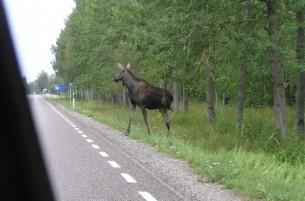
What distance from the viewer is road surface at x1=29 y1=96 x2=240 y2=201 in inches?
351

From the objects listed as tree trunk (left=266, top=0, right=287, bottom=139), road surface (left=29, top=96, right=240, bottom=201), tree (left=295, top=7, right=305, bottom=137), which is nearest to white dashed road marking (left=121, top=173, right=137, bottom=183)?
road surface (left=29, top=96, right=240, bottom=201)

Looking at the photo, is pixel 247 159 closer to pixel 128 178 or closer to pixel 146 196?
pixel 128 178

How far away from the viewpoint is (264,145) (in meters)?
15.9

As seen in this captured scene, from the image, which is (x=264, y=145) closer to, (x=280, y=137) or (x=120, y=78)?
(x=280, y=137)

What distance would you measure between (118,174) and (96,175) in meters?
0.41

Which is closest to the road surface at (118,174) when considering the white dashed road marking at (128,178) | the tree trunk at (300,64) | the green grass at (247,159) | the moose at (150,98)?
the white dashed road marking at (128,178)

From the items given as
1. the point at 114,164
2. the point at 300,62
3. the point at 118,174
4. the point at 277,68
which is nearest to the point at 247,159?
the point at 114,164

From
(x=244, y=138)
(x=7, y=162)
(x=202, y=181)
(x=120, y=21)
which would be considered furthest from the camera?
(x=120, y=21)

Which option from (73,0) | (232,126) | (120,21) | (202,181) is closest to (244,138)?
(232,126)

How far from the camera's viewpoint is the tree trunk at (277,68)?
15.7m

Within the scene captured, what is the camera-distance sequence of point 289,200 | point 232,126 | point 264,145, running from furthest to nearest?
point 232,126 < point 264,145 < point 289,200

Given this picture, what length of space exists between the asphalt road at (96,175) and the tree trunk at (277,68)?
456cm

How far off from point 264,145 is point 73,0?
60372 millimetres

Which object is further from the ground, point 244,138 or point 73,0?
point 73,0
